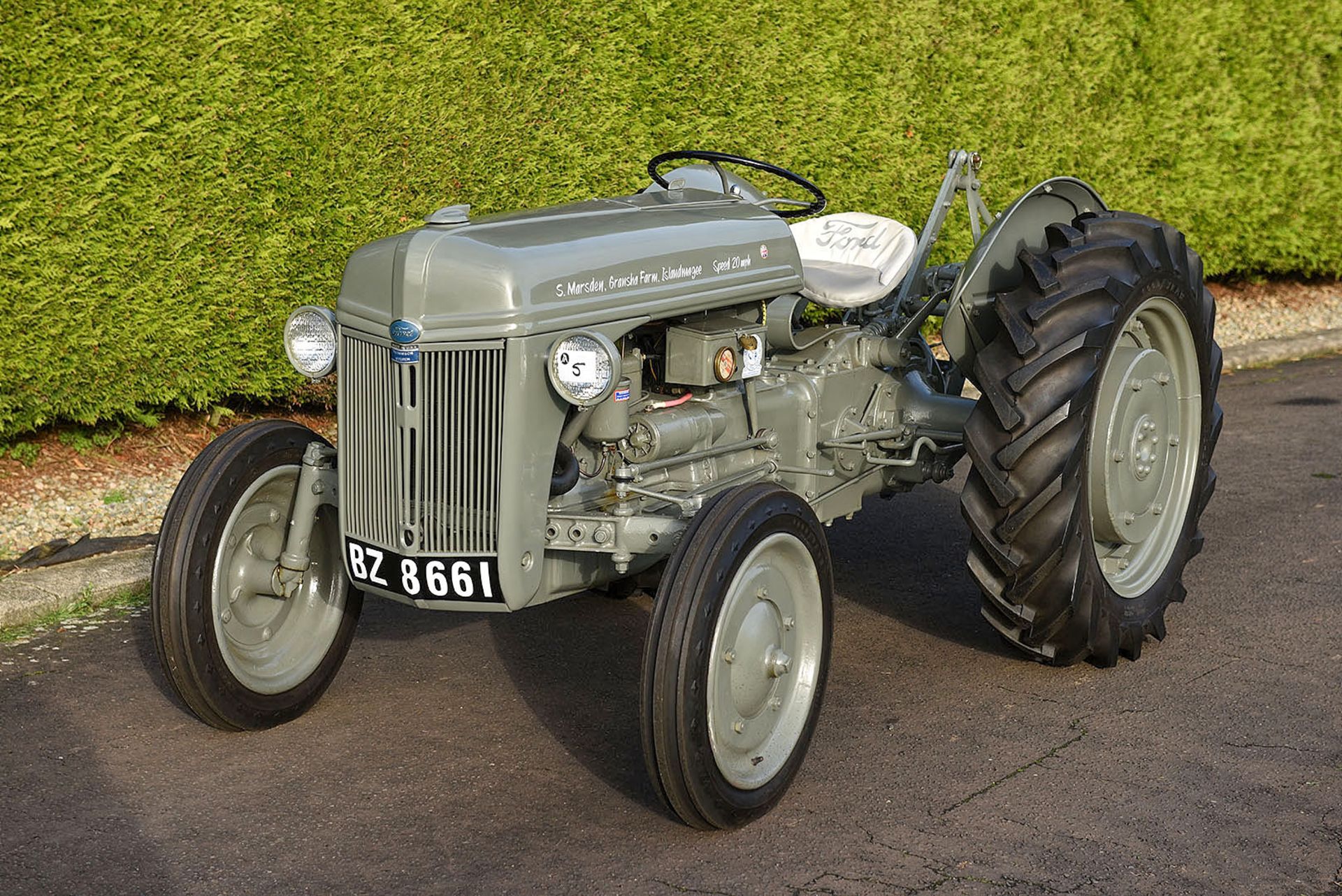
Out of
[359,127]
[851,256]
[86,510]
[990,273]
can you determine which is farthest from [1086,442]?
[86,510]

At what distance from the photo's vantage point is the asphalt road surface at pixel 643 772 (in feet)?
12.0

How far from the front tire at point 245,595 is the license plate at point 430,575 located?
1.36 feet

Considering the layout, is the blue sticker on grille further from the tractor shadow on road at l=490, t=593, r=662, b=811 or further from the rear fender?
the rear fender

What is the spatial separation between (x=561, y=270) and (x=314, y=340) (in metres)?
0.78

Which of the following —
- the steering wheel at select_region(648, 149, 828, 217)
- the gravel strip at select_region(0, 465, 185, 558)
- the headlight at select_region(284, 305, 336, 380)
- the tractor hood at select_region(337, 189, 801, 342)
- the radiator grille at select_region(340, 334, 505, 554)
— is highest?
the steering wheel at select_region(648, 149, 828, 217)

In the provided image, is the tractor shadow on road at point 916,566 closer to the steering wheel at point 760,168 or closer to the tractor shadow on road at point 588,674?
the tractor shadow on road at point 588,674

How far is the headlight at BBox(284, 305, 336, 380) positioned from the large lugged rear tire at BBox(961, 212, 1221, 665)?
1.92m

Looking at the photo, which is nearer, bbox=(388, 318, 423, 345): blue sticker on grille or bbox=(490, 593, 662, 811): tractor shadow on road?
bbox=(388, 318, 423, 345): blue sticker on grille

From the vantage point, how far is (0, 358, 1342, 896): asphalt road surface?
3650 millimetres

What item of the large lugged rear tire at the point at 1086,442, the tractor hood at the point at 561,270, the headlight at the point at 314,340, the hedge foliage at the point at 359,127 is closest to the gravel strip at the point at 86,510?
the hedge foliage at the point at 359,127

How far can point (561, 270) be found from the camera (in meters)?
3.89

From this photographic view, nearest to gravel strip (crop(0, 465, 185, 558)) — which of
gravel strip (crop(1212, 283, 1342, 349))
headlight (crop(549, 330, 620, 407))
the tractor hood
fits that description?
the tractor hood

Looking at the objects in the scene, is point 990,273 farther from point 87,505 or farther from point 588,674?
point 87,505

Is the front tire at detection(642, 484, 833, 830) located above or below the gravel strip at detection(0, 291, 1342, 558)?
above
